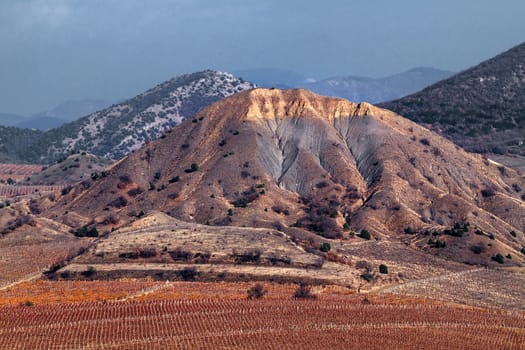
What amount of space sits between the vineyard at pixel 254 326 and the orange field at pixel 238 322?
3.0 inches

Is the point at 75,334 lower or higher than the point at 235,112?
lower

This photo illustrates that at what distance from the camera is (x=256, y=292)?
247 feet

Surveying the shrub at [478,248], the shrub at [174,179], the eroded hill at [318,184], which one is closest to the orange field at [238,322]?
the shrub at [478,248]

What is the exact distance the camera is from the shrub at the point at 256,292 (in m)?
74.5

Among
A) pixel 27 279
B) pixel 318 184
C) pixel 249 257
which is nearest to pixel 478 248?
pixel 249 257

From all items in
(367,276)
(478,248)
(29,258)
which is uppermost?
(29,258)

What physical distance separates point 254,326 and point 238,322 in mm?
1844

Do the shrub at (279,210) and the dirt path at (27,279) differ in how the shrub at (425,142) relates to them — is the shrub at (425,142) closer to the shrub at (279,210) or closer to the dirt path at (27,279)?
the shrub at (279,210)

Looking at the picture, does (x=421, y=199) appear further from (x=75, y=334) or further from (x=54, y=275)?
(x=75, y=334)

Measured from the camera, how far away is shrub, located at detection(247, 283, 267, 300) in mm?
74519

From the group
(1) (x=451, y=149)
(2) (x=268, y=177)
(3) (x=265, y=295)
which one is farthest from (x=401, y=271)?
(1) (x=451, y=149)

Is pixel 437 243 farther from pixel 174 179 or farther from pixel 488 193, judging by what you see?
pixel 174 179

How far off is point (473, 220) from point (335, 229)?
68.9 feet

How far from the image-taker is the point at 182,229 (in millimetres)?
99625
